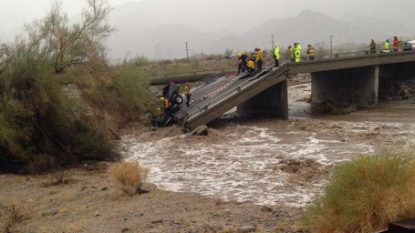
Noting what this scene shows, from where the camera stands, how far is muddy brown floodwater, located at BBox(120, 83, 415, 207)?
1214 cm

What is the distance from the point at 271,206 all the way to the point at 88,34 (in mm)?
12516

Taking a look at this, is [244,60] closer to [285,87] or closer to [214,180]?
[285,87]

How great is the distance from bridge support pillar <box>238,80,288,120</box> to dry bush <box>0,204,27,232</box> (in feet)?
60.7

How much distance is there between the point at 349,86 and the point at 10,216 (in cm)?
2758

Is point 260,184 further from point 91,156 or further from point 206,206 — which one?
point 91,156

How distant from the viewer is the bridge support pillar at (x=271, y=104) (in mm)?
25859

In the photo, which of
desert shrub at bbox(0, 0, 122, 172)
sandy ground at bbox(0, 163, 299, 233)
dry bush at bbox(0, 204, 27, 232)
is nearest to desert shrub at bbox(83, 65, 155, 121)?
desert shrub at bbox(0, 0, 122, 172)

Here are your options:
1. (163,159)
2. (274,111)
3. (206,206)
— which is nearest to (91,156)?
(163,159)

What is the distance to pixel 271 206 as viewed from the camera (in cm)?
970

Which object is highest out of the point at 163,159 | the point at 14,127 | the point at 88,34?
the point at 88,34

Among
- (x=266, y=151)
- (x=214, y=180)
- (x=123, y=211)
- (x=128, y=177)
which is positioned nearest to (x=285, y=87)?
(x=266, y=151)

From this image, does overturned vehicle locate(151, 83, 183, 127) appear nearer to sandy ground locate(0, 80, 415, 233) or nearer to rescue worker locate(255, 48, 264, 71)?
sandy ground locate(0, 80, 415, 233)

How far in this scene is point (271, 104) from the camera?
89.1 ft

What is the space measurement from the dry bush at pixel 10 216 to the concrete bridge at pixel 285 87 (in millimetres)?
12735
